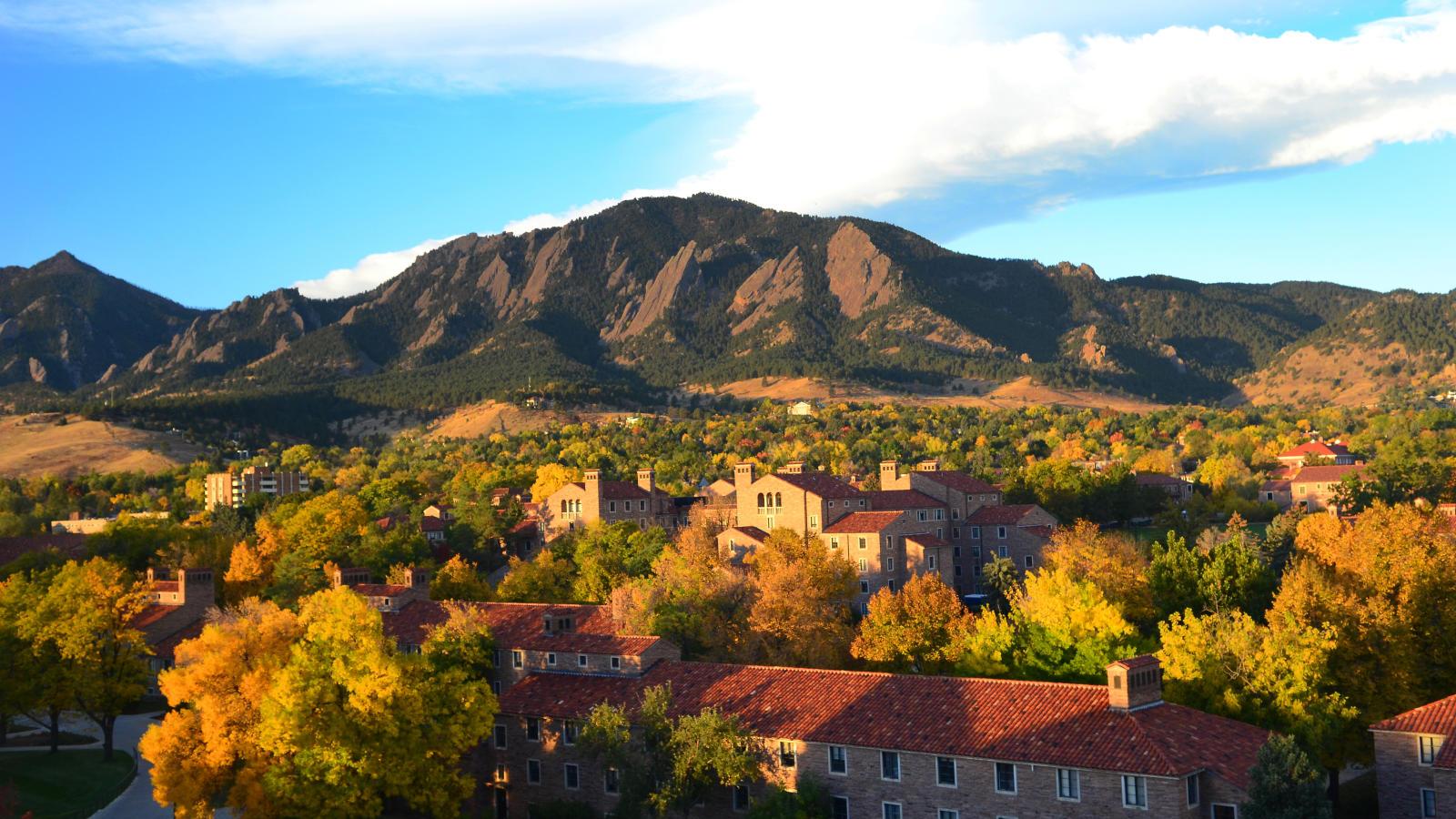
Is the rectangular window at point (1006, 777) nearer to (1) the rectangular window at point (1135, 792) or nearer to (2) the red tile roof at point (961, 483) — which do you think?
(1) the rectangular window at point (1135, 792)

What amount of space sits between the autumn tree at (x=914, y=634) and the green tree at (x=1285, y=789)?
1933 cm

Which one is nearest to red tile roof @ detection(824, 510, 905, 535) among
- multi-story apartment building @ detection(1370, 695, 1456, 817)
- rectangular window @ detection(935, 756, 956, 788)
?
rectangular window @ detection(935, 756, 956, 788)

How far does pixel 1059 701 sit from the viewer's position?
45.5m

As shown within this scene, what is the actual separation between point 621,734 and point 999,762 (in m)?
12.8

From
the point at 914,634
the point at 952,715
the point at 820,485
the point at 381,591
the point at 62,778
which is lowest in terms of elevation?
the point at 62,778

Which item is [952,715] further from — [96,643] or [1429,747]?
[96,643]

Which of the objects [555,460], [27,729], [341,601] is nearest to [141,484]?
[555,460]

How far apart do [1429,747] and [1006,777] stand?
13.0m

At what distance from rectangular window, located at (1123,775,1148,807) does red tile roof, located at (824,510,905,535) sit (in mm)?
47634

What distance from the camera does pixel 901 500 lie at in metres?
97.8

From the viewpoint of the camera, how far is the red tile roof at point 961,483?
10144cm

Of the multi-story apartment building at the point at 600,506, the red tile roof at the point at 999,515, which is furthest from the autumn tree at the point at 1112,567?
the multi-story apartment building at the point at 600,506

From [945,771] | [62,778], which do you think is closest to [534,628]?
[62,778]

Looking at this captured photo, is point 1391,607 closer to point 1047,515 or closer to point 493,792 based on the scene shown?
point 493,792
